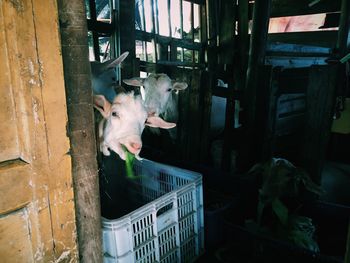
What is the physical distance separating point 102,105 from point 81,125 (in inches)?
32.3

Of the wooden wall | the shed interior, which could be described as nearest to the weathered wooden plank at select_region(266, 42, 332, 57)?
the shed interior

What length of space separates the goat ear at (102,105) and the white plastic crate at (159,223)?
71cm

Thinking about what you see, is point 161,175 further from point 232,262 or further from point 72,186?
point 72,186

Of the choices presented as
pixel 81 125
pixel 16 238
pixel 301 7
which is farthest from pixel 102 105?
pixel 301 7

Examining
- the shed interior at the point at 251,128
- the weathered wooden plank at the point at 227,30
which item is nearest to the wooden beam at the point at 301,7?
the shed interior at the point at 251,128

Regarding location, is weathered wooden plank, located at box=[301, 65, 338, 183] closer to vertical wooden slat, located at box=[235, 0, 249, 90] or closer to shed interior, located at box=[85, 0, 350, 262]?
shed interior, located at box=[85, 0, 350, 262]

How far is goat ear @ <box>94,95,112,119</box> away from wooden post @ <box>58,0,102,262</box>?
73 centimetres

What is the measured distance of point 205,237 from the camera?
2854mm

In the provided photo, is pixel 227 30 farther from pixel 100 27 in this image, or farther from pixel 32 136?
pixel 32 136

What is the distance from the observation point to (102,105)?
248 cm

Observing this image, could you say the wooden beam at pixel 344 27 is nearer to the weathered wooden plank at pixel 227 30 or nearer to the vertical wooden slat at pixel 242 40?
the vertical wooden slat at pixel 242 40

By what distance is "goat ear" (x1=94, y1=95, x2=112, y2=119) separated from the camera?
2432mm

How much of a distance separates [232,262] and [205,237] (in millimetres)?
336

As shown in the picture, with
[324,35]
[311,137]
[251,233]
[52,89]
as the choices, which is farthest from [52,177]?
[324,35]
